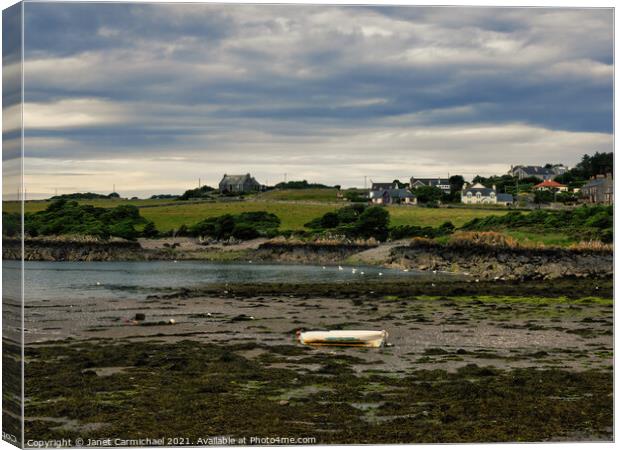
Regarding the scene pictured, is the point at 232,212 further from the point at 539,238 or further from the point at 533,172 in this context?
the point at 533,172

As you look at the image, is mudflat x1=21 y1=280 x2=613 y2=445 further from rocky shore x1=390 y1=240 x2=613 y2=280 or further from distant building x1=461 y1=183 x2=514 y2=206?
rocky shore x1=390 y1=240 x2=613 y2=280

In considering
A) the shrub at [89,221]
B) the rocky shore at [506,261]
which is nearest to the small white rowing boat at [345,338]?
the shrub at [89,221]

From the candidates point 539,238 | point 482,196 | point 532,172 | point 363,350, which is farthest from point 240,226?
point 363,350

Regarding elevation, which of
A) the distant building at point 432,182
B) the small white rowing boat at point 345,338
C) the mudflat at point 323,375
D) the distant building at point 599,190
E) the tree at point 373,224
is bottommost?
the mudflat at point 323,375

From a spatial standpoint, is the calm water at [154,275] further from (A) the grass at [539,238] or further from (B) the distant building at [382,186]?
(B) the distant building at [382,186]

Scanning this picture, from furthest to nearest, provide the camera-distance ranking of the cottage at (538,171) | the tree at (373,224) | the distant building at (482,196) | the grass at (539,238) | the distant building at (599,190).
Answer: the tree at (373,224)
the grass at (539,238)
the distant building at (482,196)
the cottage at (538,171)
the distant building at (599,190)

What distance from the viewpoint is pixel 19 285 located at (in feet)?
45.4

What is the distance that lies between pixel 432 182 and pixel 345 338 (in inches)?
324

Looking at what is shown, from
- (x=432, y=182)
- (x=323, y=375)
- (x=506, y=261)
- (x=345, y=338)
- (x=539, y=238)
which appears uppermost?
(x=432, y=182)

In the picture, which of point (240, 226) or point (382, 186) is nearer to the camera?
point (382, 186)

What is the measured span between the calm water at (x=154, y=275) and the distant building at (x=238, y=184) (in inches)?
267

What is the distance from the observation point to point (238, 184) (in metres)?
24.5

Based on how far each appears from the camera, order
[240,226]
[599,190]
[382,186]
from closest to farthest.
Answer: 1. [599,190]
2. [382,186]
3. [240,226]

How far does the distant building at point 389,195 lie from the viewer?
2583cm
